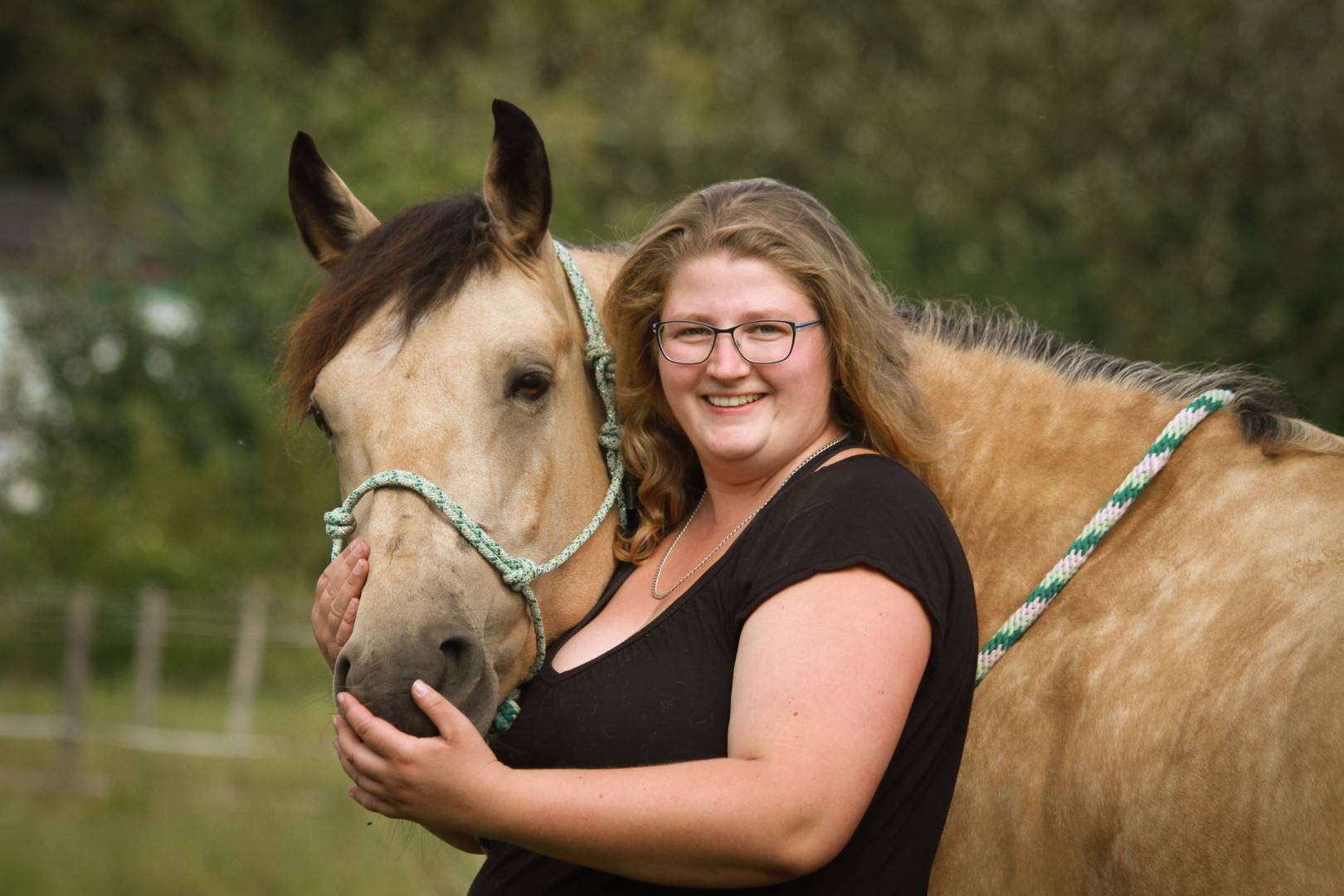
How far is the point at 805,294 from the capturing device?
2.33 metres

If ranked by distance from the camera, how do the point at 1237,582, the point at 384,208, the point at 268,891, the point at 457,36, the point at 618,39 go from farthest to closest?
the point at 457,36 → the point at 618,39 → the point at 384,208 → the point at 268,891 → the point at 1237,582

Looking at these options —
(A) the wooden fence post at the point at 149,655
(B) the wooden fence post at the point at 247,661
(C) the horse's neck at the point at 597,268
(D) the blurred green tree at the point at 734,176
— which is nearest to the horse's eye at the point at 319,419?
(C) the horse's neck at the point at 597,268

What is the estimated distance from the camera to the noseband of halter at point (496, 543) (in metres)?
2.48

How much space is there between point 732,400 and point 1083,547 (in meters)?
0.79

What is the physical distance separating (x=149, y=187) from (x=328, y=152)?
3239 millimetres

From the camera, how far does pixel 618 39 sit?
27578 millimetres

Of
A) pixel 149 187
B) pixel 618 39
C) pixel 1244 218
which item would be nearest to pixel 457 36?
pixel 618 39

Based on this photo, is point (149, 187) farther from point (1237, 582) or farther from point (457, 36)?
point (1237, 582)

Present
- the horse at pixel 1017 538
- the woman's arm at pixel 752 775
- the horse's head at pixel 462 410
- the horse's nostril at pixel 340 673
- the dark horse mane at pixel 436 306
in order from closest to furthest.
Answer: the woman's arm at pixel 752 775
the horse at pixel 1017 538
the horse's nostril at pixel 340 673
the horse's head at pixel 462 410
the dark horse mane at pixel 436 306

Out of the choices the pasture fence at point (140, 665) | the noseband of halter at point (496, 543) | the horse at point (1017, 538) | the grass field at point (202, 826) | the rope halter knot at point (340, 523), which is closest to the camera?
the horse at point (1017, 538)

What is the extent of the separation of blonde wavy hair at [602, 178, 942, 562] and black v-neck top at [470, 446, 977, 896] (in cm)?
19

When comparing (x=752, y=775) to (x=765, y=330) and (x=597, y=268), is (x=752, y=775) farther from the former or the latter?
(x=597, y=268)

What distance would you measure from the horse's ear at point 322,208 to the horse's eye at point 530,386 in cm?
71

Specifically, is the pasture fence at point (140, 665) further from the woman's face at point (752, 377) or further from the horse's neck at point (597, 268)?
the woman's face at point (752, 377)
